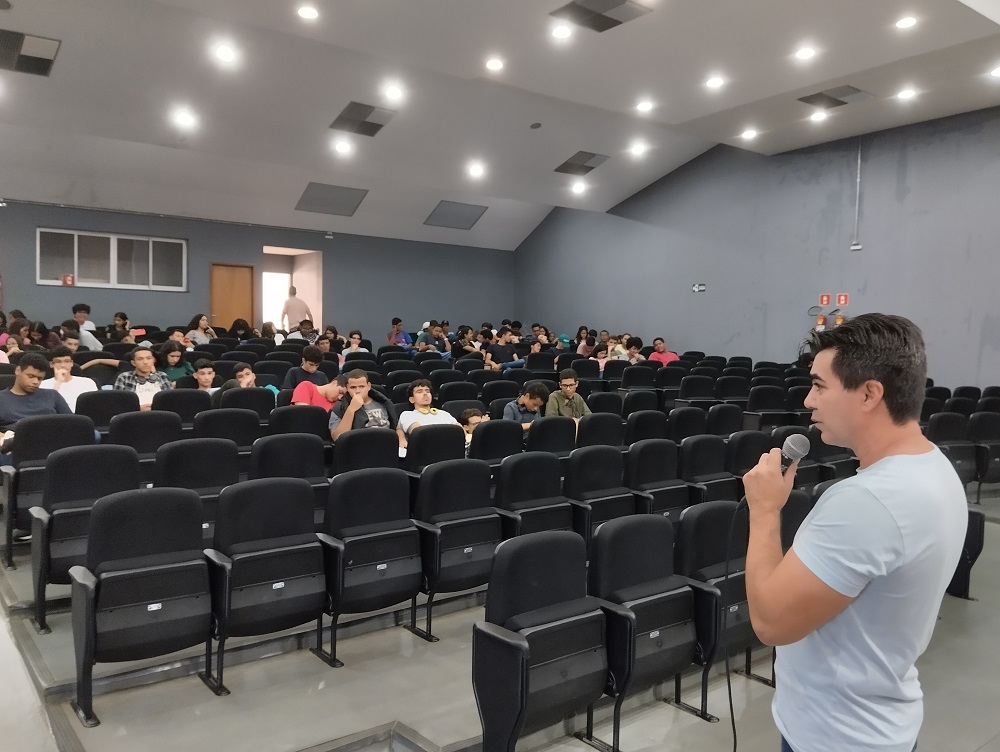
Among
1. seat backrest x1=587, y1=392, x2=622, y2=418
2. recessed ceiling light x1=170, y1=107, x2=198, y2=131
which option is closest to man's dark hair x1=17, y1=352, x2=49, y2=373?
seat backrest x1=587, y1=392, x2=622, y2=418

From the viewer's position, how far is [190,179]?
1352 cm

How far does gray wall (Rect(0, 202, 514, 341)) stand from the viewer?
13070 mm

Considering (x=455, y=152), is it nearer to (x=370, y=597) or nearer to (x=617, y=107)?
(x=617, y=107)

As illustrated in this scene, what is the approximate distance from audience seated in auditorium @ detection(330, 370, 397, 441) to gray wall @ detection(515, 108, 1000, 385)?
8958mm

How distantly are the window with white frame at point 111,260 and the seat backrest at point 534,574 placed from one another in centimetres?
1324

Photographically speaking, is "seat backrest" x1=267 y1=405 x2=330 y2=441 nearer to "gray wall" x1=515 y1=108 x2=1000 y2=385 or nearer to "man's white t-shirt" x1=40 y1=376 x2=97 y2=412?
"man's white t-shirt" x1=40 y1=376 x2=97 y2=412

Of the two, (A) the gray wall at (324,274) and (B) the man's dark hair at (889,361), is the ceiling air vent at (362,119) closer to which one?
(A) the gray wall at (324,274)

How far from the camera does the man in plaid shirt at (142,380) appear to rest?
6496mm

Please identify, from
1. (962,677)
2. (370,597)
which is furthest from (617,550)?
(962,677)

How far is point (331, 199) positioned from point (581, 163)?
5.16 meters

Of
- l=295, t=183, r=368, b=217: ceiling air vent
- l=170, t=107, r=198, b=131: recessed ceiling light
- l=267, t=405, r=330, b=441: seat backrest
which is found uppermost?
l=170, t=107, r=198, b=131: recessed ceiling light

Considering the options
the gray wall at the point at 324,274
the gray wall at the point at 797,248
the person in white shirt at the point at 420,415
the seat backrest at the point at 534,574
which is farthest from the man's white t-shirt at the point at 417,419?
the gray wall at the point at 324,274

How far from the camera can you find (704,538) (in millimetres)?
3787

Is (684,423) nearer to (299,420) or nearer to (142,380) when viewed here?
(299,420)
